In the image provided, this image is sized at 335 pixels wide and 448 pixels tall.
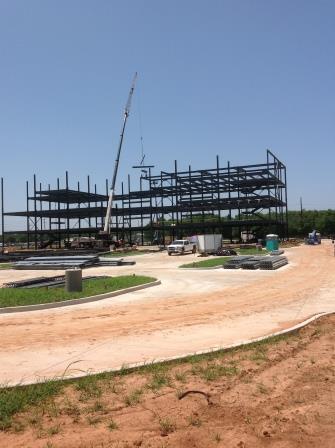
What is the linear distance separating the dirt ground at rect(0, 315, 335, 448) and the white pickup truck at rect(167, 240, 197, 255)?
40.4 meters

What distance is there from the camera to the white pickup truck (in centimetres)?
4878

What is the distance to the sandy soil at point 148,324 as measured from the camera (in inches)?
341

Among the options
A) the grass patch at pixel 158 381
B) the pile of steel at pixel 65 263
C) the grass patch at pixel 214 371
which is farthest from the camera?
the pile of steel at pixel 65 263

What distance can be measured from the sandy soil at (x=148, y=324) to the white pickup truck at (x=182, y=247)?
28.5 m

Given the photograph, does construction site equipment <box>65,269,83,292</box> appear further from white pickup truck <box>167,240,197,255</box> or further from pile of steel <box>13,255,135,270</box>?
white pickup truck <box>167,240,197,255</box>

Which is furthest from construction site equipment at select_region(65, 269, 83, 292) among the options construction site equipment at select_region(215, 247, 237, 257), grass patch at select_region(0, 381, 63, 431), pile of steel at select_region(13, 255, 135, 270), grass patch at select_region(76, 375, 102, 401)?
construction site equipment at select_region(215, 247, 237, 257)

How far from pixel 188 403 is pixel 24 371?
3.07 metres

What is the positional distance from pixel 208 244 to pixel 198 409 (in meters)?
40.8

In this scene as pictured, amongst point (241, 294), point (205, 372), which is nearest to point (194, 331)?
point (205, 372)

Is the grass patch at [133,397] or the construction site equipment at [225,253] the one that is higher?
the construction site equipment at [225,253]

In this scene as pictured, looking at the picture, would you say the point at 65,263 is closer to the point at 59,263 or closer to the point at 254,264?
the point at 59,263

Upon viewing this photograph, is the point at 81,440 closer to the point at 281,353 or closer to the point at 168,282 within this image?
the point at 281,353

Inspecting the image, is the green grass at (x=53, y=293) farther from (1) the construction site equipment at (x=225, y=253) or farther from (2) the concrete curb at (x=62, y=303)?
(1) the construction site equipment at (x=225, y=253)

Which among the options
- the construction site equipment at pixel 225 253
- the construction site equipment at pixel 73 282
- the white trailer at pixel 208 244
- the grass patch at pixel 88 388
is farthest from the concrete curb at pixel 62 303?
the white trailer at pixel 208 244
